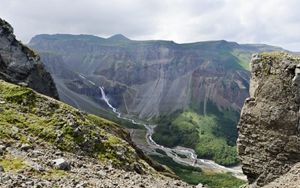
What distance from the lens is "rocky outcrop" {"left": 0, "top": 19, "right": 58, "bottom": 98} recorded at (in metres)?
101

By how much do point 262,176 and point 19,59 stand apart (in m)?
73.8

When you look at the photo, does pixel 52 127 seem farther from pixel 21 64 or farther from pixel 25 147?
pixel 21 64

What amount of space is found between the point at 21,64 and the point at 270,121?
72.9 m

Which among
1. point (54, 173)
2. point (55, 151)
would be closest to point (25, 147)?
point (55, 151)

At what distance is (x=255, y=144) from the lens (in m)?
45.2

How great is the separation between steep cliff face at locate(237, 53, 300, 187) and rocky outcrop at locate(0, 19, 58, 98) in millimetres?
61982

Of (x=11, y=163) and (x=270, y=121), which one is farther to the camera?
(x=270, y=121)

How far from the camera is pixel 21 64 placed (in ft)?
345

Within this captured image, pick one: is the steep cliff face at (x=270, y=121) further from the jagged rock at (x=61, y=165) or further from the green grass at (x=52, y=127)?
the green grass at (x=52, y=127)

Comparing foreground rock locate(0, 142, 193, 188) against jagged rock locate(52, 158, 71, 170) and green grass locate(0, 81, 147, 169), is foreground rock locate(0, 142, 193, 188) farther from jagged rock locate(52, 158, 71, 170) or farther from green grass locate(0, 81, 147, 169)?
green grass locate(0, 81, 147, 169)

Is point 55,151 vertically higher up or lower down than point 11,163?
lower down

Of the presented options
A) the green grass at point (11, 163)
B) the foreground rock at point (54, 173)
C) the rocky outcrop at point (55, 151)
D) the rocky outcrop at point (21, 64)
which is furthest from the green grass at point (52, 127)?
the rocky outcrop at point (21, 64)

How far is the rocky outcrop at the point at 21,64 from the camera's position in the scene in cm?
10088

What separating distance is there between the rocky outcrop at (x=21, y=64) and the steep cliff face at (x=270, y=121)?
6198 cm
